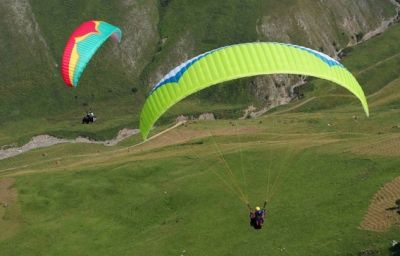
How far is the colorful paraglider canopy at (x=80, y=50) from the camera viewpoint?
4759 centimetres

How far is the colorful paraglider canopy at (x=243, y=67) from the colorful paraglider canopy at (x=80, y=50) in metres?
Result: 21.5

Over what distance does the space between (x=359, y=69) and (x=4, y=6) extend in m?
96.7

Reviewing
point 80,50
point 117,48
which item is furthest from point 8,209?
point 117,48

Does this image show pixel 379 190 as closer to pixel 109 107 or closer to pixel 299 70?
pixel 299 70

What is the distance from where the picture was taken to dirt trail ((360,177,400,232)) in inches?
1666

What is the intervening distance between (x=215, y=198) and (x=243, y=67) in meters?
28.0

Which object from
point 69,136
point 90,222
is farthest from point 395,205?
point 69,136

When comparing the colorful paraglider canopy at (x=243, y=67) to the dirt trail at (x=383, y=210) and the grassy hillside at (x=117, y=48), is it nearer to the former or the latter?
the dirt trail at (x=383, y=210)

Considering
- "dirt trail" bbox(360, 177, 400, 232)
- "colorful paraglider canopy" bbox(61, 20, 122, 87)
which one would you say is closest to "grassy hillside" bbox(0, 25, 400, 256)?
"dirt trail" bbox(360, 177, 400, 232)

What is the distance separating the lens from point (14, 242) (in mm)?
49531

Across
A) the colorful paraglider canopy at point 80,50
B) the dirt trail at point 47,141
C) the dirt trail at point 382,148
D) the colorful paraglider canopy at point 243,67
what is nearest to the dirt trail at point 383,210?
the dirt trail at point 382,148

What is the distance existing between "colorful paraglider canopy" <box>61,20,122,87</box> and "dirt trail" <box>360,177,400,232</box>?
24.9m

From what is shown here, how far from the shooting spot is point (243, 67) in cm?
2584

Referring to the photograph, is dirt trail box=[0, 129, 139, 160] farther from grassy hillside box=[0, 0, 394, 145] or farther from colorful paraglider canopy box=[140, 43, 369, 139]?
colorful paraglider canopy box=[140, 43, 369, 139]
